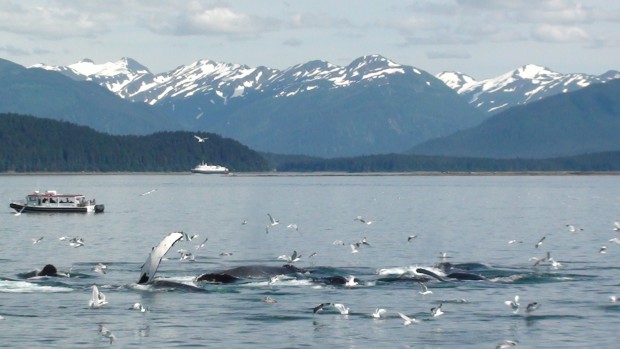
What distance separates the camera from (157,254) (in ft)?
134

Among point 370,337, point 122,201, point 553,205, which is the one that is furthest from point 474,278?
point 122,201

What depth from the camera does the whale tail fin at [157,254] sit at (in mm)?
39162

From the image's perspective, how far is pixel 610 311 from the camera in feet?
140

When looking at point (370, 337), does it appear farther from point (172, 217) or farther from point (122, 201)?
point (122, 201)

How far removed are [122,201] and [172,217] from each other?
43770 mm

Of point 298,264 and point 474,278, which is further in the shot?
point 298,264

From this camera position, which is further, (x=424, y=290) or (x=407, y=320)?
(x=424, y=290)

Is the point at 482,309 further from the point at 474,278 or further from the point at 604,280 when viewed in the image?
the point at 604,280

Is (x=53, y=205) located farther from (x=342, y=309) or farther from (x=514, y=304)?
(x=514, y=304)

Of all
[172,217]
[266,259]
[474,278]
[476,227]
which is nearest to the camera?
[474,278]

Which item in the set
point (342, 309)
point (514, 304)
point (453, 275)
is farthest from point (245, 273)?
point (514, 304)

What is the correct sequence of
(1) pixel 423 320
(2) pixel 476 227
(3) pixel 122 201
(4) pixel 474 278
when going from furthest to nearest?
(3) pixel 122 201
(2) pixel 476 227
(4) pixel 474 278
(1) pixel 423 320

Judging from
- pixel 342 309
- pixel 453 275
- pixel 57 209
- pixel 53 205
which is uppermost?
pixel 53 205

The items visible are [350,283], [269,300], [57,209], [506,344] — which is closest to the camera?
[506,344]
